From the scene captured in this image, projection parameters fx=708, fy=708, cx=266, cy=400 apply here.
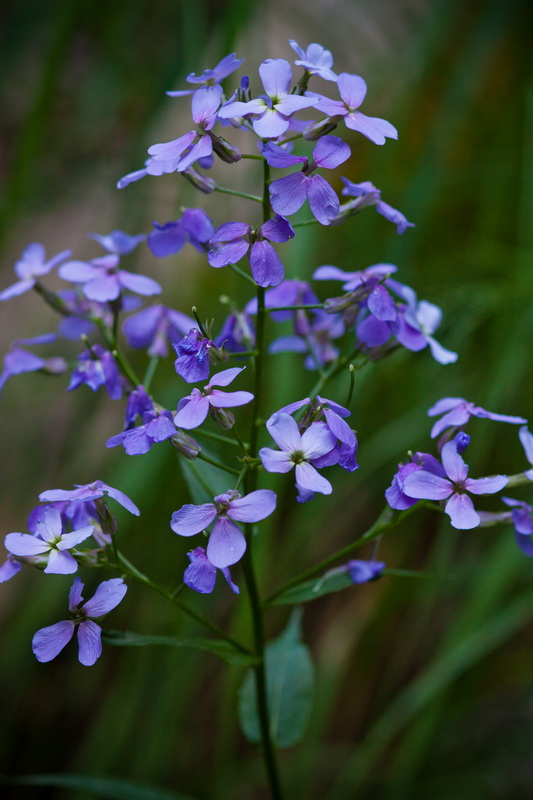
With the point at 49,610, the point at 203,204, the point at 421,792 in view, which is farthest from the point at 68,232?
the point at 421,792

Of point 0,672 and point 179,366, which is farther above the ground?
point 179,366

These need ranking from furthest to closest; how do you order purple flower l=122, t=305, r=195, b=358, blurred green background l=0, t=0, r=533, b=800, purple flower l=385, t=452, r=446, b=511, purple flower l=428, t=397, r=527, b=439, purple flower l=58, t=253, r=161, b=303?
1. blurred green background l=0, t=0, r=533, b=800
2. purple flower l=122, t=305, r=195, b=358
3. purple flower l=58, t=253, r=161, b=303
4. purple flower l=428, t=397, r=527, b=439
5. purple flower l=385, t=452, r=446, b=511

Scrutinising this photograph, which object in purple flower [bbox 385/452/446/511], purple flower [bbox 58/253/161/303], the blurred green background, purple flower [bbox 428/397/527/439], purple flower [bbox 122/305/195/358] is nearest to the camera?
purple flower [bbox 385/452/446/511]

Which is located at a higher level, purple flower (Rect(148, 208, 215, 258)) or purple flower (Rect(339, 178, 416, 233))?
purple flower (Rect(339, 178, 416, 233))

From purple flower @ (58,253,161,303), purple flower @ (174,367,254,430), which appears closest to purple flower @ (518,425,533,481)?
purple flower @ (174,367,254,430)

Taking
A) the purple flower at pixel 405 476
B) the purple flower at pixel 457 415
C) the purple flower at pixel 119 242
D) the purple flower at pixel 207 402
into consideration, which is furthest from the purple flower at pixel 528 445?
the purple flower at pixel 119 242

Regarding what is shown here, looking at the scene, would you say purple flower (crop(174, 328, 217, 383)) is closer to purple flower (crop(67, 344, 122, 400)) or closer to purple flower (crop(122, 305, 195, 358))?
purple flower (crop(67, 344, 122, 400))

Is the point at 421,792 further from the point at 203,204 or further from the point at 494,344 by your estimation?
the point at 203,204

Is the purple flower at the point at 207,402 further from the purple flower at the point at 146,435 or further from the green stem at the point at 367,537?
the green stem at the point at 367,537
